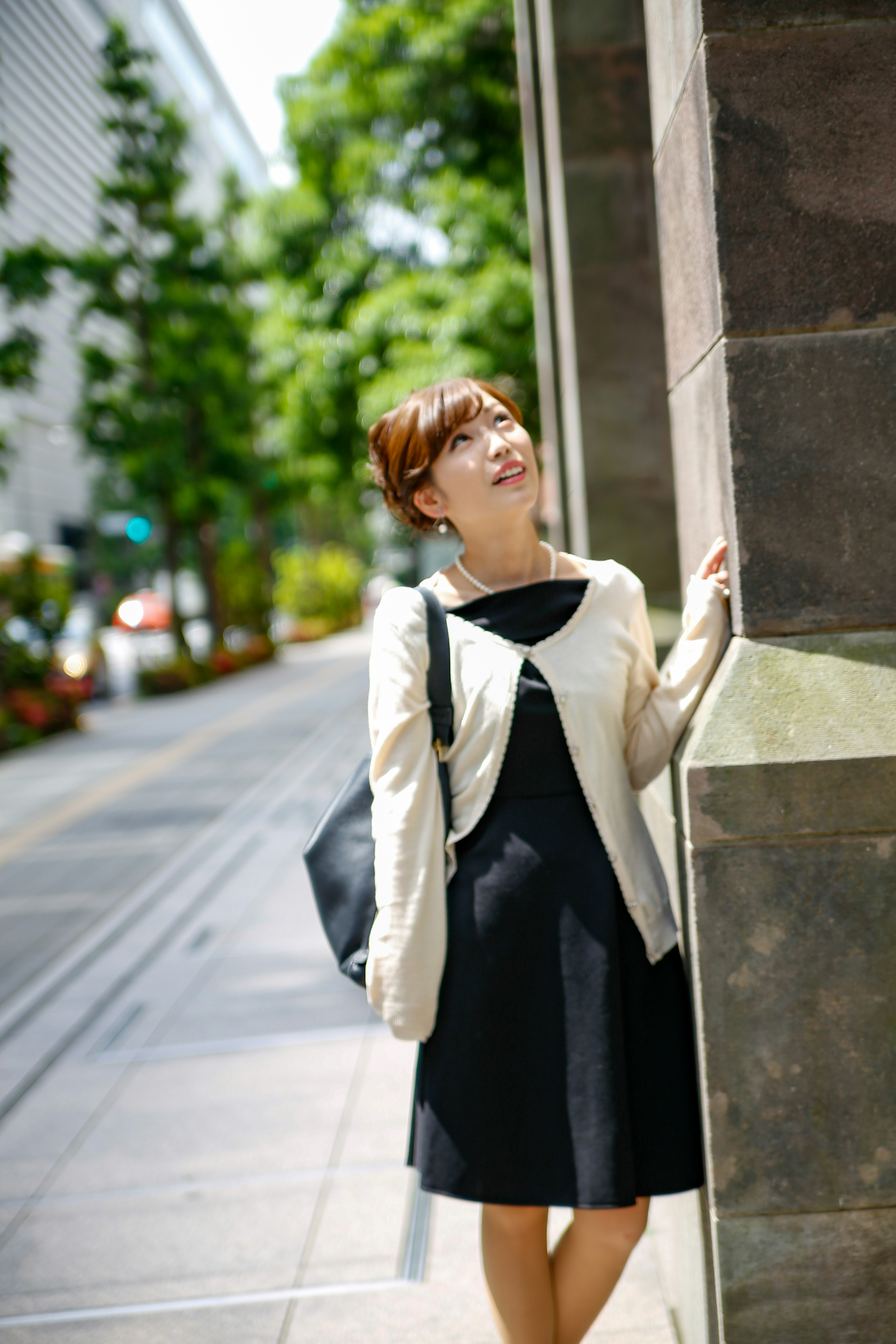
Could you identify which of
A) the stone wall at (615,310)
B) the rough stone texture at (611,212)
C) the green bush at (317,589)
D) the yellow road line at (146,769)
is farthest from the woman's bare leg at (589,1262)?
the green bush at (317,589)

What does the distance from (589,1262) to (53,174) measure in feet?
194

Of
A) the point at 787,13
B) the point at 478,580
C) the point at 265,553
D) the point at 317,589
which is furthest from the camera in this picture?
the point at 317,589

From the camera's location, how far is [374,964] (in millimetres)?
2092

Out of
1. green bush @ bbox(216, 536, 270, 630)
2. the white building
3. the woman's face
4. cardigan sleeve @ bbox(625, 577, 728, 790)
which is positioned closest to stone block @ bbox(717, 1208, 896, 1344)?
cardigan sleeve @ bbox(625, 577, 728, 790)

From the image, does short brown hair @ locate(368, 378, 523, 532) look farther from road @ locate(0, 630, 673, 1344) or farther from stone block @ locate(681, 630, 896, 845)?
road @ locate(0, 630, 673, 1344)

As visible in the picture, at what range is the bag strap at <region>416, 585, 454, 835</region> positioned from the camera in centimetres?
210

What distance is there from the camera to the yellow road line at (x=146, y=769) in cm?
942

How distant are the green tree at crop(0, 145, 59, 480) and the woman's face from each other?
13.4 meters

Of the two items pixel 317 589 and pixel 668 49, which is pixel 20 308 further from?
pixel 317 589

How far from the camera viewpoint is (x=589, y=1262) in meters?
2.21

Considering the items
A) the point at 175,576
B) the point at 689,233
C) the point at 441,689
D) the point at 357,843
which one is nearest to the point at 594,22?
the point at 689,233

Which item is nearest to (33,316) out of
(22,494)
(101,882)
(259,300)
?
(22,494)

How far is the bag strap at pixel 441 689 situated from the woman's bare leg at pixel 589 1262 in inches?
28.4

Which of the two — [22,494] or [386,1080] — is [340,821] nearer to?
[386,1080]
